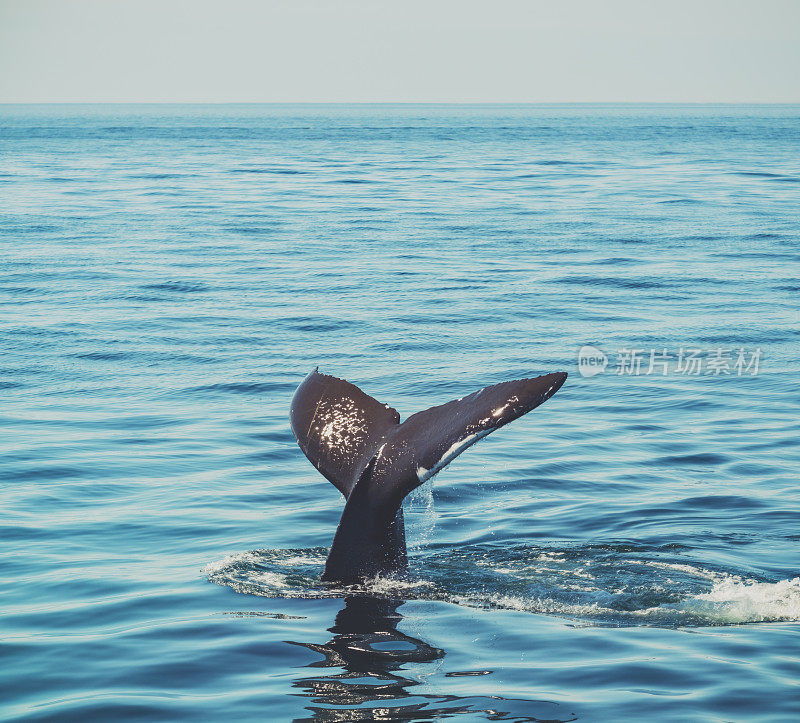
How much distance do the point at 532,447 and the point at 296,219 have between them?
71.5 feet

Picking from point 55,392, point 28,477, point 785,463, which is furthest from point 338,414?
point 55,392

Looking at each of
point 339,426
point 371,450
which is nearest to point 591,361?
point 339,426

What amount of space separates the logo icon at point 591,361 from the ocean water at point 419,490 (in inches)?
5.1

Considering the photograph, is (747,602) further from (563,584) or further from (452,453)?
(452,453)

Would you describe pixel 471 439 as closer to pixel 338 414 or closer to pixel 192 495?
pixel 338 414

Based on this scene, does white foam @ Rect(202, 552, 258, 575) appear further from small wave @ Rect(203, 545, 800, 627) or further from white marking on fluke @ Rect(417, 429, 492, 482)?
white marking on fluke @ Rect(417, 429, 492, 482)

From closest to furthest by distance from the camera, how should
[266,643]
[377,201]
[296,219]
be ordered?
1. [266,643]
2. [296,219]
3. [377,201]

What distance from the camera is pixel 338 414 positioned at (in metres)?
6.73

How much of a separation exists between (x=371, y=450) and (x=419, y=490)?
3844mm

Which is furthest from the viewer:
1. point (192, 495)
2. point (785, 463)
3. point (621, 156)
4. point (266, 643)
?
point (621, 156)

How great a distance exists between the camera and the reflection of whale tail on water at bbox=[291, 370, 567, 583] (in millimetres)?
5859

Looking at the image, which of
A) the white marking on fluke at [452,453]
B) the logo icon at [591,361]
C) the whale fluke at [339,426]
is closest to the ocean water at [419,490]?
the logo icon at [591,361]

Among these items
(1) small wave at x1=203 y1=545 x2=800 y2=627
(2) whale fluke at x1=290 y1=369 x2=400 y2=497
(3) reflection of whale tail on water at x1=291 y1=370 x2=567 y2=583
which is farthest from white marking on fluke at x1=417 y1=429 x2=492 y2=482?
(1) small wave at x1=203 y1=545 x2=800 y2=627

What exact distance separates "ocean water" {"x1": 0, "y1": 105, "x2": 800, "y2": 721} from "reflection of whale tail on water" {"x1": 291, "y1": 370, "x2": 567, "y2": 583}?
38 centimetres
